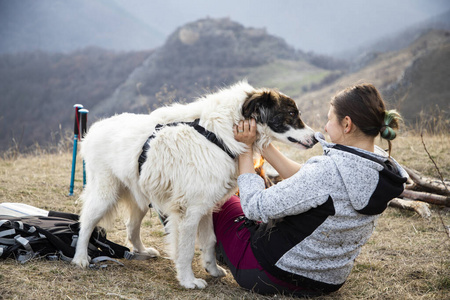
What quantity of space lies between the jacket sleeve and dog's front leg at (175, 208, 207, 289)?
1.89ft

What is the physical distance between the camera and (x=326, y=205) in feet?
6.99

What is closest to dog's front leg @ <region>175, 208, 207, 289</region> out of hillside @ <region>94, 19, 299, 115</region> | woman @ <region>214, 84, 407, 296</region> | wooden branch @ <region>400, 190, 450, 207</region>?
woman @ <region>214, 84, 407, 296</region>

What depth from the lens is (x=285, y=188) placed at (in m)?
2.18

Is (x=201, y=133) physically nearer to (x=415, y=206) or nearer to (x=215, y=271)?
(x=215, y=271)

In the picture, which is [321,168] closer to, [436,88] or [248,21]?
[436,88]

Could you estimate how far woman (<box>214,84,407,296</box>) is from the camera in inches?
81.8

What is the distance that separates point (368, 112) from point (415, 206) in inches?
123

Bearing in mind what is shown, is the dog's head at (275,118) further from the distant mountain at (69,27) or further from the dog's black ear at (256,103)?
the distant mountain at (69,27)

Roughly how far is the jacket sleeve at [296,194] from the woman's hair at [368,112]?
33 centimetres

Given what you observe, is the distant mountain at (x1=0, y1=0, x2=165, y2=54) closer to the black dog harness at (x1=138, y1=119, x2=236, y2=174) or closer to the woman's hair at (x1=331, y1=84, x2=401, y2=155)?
the black dog harness at (x1=138, y1=119, x2=236, y2=174)

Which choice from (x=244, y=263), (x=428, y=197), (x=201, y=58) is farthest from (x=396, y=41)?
(x=244, y=263)

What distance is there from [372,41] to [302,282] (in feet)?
214

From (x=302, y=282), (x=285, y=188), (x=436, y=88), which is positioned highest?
(x=436, y=88)

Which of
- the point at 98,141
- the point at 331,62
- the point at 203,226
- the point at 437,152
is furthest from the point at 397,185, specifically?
the point at 331,62
